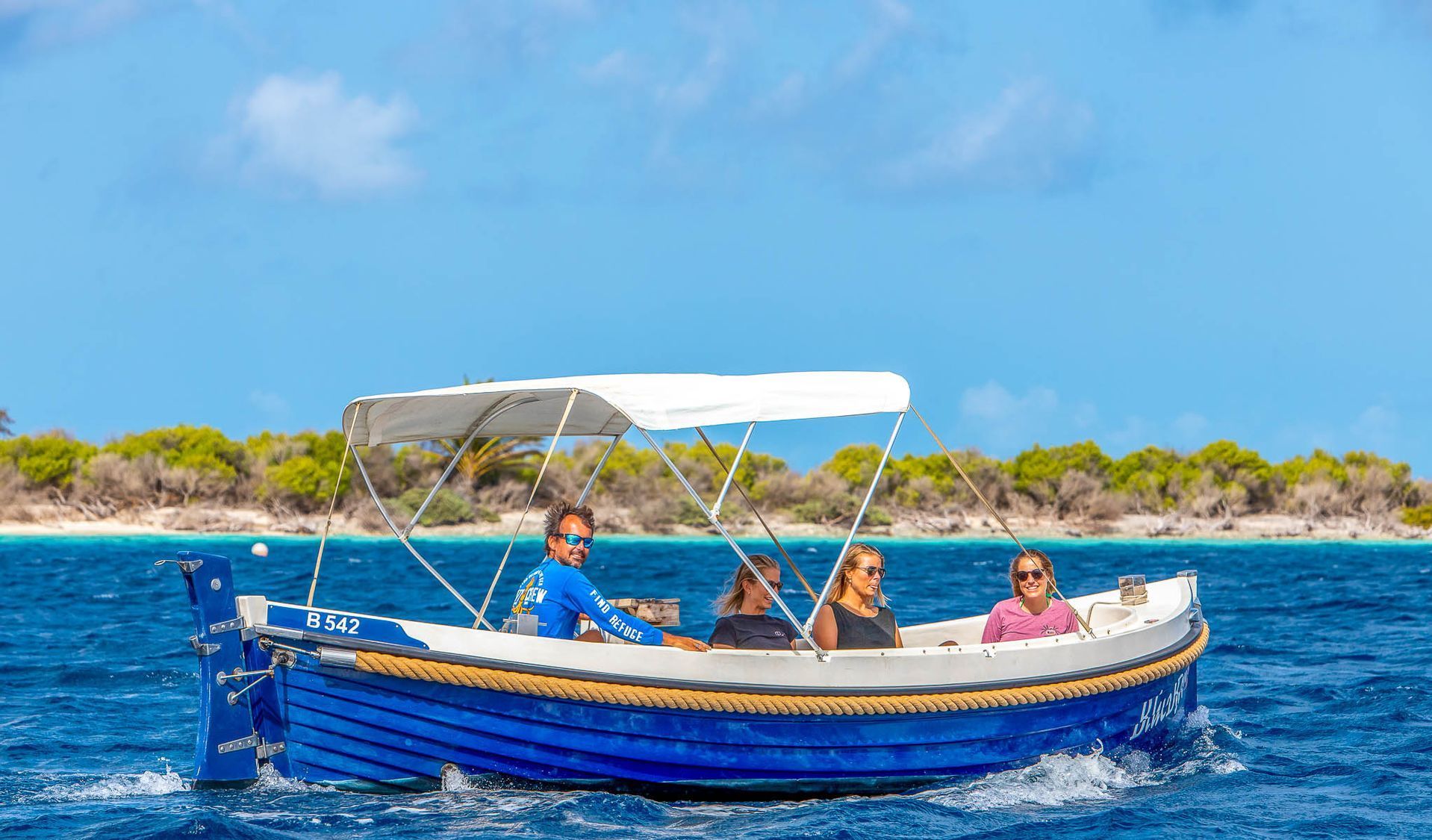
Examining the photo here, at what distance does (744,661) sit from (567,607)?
3.66ft

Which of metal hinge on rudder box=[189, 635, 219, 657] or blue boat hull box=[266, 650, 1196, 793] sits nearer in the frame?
blue boat hull box=[266, 650, 1196, 793]

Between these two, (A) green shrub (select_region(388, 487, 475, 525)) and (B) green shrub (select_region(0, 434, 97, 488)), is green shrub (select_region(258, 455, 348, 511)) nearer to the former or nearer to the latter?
(A) green shrub (select_region(388, 487, 475, 525))

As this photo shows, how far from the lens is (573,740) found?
796 cm

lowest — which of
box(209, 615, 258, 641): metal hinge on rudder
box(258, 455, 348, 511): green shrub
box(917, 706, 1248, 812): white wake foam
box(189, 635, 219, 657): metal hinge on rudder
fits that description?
box(917, 706, 1248, 812): white wake foam

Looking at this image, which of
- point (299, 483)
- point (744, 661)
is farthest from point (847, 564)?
point (299, 483)

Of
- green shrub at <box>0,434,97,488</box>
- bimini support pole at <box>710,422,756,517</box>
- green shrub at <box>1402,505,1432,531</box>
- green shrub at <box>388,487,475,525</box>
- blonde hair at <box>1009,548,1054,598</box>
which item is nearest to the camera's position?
bimini support pole at <box>710,422,756,517</box>

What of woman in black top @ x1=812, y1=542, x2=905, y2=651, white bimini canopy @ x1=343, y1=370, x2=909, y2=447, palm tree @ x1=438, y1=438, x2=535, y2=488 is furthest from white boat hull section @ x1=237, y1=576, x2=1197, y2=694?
palm tree @ x1=438, y1=438, x2=535, y2=488

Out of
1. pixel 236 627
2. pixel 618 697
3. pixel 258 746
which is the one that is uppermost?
pixel 236 627

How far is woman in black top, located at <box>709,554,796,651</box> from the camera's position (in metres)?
8.73

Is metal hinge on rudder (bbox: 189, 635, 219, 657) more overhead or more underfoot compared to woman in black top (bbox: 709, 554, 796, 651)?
more underfoot

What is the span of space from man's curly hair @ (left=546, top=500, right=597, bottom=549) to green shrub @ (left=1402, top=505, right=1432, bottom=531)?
63.8 m

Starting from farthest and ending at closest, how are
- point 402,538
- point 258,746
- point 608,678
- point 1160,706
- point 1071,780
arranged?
point 1160,706 < point 402,538 < point 1071,780 < point 258,746 < point 608,678

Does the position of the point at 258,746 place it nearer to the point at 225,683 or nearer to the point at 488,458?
the point at 225,683

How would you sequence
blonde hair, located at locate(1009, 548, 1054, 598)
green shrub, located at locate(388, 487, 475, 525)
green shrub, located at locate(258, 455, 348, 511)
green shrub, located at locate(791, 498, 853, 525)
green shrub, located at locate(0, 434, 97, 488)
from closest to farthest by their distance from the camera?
blonde hair, located at locate(1009, 548, 1054, 598)
green shrub, located at locate(258, 455, 348, 511)
green shrub, located at locate(388, 487, 475, 525)
green shrub, located at locate(0, 434, 97, 488)
green shrub, located at locate(791, 498, 853, 525)
